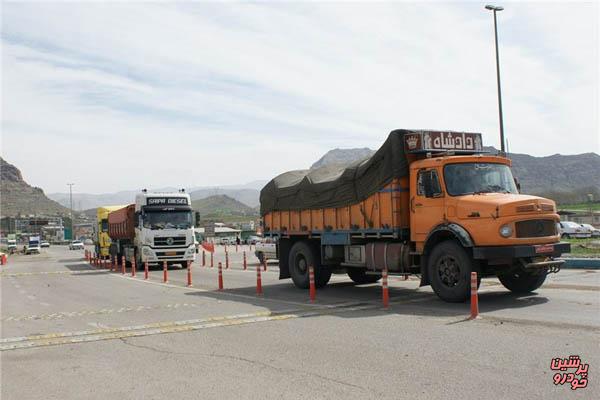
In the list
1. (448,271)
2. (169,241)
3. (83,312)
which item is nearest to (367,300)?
(448,271)

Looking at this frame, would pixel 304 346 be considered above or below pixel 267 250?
below

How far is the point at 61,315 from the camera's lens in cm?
1344

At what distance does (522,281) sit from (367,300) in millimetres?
3500

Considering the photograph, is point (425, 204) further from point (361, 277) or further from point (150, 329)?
point (150, 329)

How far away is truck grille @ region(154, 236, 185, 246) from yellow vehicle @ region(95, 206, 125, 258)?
11.9 m

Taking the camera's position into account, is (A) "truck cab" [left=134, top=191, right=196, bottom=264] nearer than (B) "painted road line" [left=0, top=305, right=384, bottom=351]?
No

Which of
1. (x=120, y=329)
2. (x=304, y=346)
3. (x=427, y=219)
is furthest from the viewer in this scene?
(x=427, y=219)

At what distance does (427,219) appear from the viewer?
1316 centimetres

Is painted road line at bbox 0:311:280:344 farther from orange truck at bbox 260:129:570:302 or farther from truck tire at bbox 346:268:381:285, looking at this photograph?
truck tire at bbox 346:268:381:285

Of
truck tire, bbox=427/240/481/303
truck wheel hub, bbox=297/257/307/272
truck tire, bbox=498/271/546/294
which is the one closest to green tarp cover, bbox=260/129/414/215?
truck wheel hub, bbox=297/257/307/272

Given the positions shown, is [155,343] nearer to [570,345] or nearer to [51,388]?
[51,388]

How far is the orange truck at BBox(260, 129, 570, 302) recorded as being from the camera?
12.0 m

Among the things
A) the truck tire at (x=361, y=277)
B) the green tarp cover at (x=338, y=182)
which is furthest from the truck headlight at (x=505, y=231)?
the truck tire at (x=361, y=277)

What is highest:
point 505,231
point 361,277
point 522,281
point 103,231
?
point 103,231
